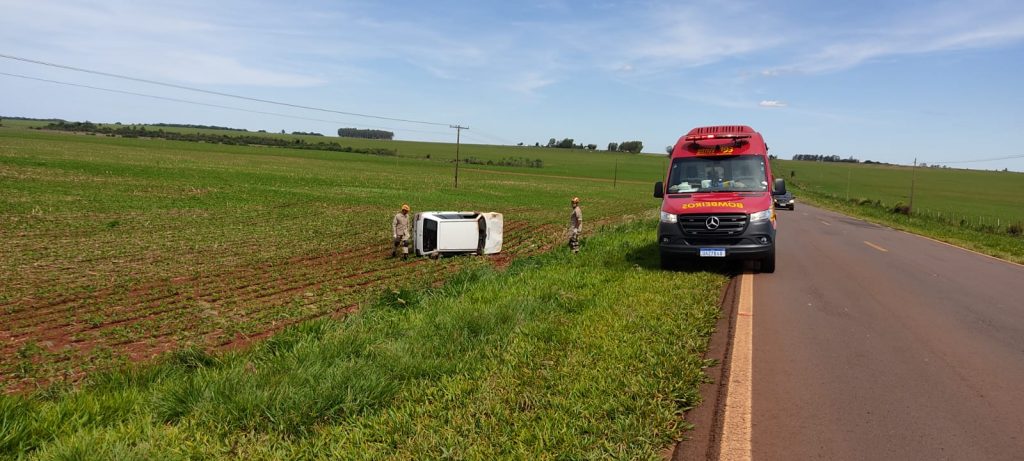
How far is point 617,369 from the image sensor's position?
4520mm

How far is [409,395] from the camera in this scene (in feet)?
13.4

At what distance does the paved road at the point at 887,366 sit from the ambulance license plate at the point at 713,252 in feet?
2.47

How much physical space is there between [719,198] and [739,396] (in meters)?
6.04

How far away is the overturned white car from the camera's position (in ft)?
45.8

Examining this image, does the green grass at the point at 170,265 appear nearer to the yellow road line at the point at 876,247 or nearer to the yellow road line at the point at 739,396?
the yellow road line at the point at 739,396

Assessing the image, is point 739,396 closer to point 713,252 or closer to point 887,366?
point 887,366

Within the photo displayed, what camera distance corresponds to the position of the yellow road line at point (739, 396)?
351cm

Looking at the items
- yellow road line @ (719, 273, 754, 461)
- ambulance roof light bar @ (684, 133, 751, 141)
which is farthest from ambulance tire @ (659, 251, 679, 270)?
yellow road line @ (719, 273, 754, 461)

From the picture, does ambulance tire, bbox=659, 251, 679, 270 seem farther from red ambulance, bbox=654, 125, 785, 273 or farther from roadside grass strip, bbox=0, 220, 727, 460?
roadside grass strip, bbox=0, 220, 727, 460

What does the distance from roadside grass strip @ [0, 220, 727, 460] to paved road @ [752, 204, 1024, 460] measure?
2.38 feet

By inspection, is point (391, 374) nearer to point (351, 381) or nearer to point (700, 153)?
point (351, 381)

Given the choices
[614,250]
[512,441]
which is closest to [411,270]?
[614,250]

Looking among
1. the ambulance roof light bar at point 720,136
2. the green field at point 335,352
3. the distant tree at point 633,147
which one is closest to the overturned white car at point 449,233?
the green field at point 335,352

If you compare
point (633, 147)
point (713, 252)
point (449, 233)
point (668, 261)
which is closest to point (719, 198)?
point (713, 252)
